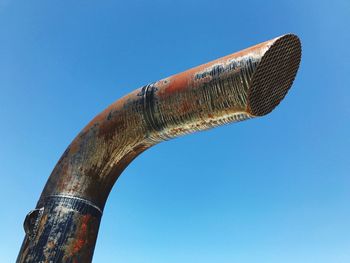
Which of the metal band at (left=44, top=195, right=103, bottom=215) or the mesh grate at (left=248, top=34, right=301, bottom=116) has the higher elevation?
the mesh grate at (left=248, top=34, right=301, bottom=116)

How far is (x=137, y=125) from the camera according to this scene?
2.79 m

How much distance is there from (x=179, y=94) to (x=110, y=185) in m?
0.99

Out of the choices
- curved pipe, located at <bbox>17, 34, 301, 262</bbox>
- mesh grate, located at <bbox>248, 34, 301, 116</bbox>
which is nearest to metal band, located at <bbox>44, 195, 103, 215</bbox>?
curved pipe, located at <bbox>17, 34, 301, 262</bbox>

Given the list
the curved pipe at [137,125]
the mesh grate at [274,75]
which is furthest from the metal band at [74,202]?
the mesh grate at [274,75]

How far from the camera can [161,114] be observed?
8.71 feet

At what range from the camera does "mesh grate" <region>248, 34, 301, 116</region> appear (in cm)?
231

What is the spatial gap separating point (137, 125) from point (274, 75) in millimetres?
1152

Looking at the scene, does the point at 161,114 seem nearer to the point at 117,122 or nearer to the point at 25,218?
the point at 117,122

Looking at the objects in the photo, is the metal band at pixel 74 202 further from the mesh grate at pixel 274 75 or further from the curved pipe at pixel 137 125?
the mesh grate at pixel 274 75

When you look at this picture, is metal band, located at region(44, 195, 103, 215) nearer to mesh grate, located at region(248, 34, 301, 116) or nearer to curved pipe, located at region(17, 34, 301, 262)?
curved pipe, located at region(17, 34, 301, 262)

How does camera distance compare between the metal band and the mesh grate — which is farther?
the metal band

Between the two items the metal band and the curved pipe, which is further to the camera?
the metal band

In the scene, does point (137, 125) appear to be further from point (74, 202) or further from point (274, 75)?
point (274, 75)

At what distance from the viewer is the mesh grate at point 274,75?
91.0 inches
